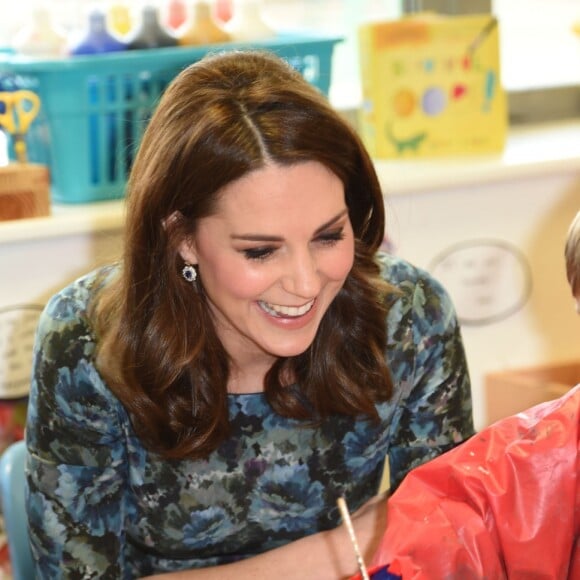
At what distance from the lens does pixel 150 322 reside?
4.25 ft

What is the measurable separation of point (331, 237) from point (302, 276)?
68 millimetres

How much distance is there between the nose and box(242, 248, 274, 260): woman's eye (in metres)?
0.02

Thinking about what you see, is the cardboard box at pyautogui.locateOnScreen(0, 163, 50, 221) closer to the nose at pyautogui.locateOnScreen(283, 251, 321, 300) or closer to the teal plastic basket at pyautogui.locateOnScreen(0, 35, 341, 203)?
the teal plastic basket at pyautogui.locateOnScreen(0, 35, 341, 203)

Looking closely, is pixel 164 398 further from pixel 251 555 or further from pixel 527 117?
pixel 527 117

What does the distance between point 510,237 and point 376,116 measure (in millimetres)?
324

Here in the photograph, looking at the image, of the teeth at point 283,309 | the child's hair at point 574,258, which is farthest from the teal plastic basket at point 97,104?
the child's hair at point 574,258

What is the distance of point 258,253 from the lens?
3.88 ft

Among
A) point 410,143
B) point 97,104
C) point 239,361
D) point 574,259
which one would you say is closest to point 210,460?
point 239,361

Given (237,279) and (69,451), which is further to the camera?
(69,451)

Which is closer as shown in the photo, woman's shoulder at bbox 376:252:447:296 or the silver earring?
the silver earring

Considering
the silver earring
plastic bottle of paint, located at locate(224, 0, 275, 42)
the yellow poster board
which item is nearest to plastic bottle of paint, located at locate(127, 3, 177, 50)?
plastic bottle of paint, located at locate(224, 0, 275, 42)

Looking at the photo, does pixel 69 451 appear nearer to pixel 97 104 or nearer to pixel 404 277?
pixel 404 277

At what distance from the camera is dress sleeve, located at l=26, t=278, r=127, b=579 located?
1.34 meters

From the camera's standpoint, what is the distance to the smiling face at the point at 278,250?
3.82 ft
